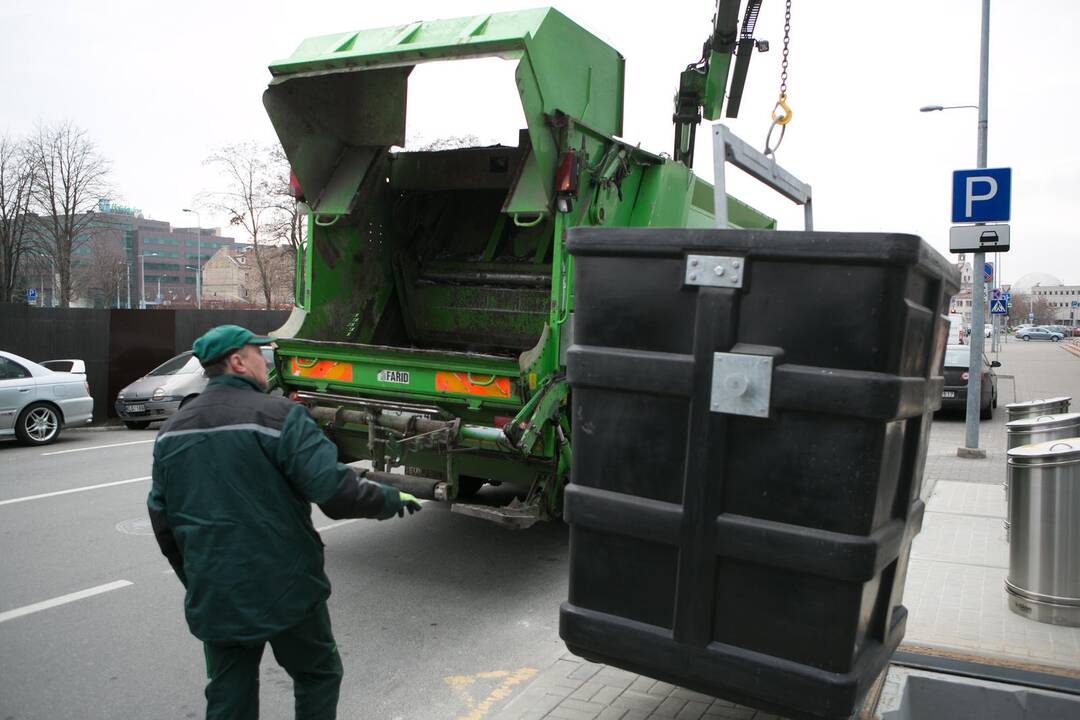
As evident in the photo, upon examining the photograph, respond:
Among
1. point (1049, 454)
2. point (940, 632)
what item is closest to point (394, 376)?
point (940, 632)

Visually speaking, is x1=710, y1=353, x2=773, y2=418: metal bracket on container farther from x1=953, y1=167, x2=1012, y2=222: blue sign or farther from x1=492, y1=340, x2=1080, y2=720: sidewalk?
x1=953, y1=167, x2=1012, y2=222: blue sign

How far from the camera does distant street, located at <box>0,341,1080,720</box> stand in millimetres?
4070

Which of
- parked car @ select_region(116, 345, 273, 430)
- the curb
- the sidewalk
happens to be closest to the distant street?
the sidewalk

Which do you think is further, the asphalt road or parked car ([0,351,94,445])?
parked car ([0,351,94,445])

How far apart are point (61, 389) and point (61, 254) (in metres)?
18.7

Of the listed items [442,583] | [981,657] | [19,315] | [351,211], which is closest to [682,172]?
[351,211]

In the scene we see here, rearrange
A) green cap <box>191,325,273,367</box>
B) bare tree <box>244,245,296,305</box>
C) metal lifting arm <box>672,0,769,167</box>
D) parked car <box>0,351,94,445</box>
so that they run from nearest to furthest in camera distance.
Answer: green cap <box>191,325,273,367</box> → metal lifting arm <box>672,0,769,167</box> → parked car <box>0,351,94,445</box> → bare tree <box>244,245,296,305</box>

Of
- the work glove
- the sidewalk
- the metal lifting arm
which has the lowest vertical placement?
the sidewalk

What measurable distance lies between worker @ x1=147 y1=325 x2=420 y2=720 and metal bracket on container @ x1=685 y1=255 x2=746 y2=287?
137cm

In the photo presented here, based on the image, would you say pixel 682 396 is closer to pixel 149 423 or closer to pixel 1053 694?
pixel 1053 694

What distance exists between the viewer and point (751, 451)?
95.6 inches

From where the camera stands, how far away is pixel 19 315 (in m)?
14.7

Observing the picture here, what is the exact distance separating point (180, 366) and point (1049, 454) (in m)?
13.5

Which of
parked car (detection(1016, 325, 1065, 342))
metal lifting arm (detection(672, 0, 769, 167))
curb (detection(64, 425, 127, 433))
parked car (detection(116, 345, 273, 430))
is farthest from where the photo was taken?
parked car (detection(1016, 325, 1065, 342))
